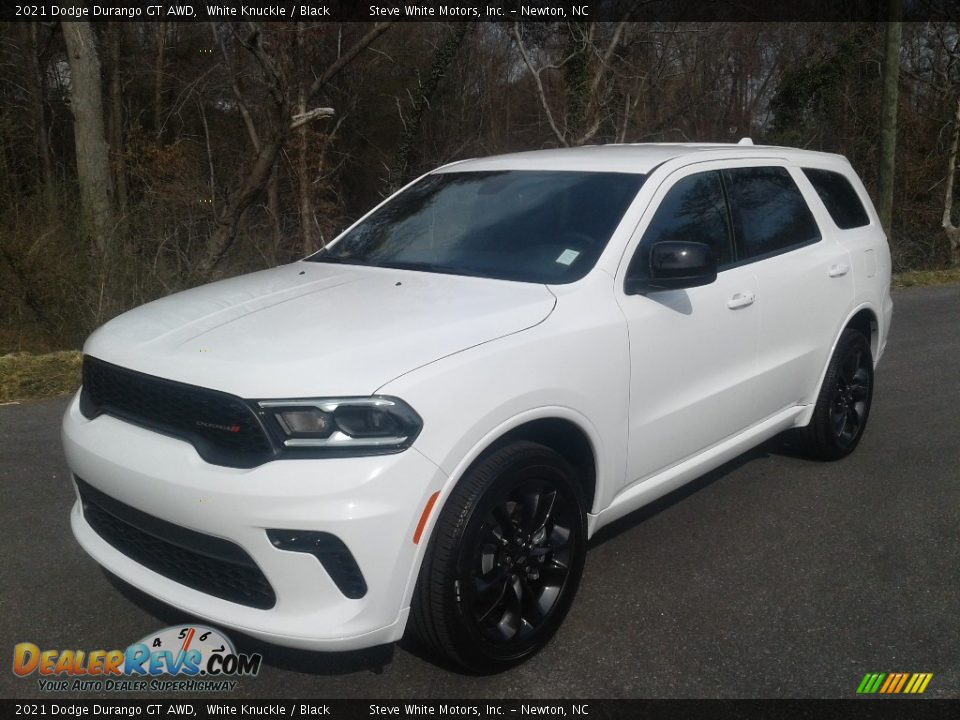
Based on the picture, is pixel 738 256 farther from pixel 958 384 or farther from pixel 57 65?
pixel 57 65

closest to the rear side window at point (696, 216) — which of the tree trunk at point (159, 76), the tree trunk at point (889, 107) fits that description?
the tree trunk at point (889, 107)

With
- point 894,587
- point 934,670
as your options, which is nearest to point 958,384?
point 894,587

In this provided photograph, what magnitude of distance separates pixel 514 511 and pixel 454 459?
1.46 ft

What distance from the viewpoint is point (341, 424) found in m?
2.82

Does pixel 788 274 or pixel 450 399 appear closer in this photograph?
pixel 450 399

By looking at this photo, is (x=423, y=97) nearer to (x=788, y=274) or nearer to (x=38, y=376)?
(x=38, y=376)

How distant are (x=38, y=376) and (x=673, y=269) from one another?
18.7ft

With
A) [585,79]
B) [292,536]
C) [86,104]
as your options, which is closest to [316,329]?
[292,536]

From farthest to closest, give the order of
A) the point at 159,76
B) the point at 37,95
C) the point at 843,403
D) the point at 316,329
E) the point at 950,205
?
the point at 159,76
the point at 37,95
the point at 950,205
the point at 843,403
the point at 316,329

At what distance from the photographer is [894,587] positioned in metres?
3.93

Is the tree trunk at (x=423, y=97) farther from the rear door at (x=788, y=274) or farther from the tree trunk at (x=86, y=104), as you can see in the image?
the rear door at (x=788, y=274)

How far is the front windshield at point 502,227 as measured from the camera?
3908 mm

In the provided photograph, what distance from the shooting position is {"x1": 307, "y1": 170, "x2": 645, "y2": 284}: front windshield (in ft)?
12.8

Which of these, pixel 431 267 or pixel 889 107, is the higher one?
pixel 889 107
